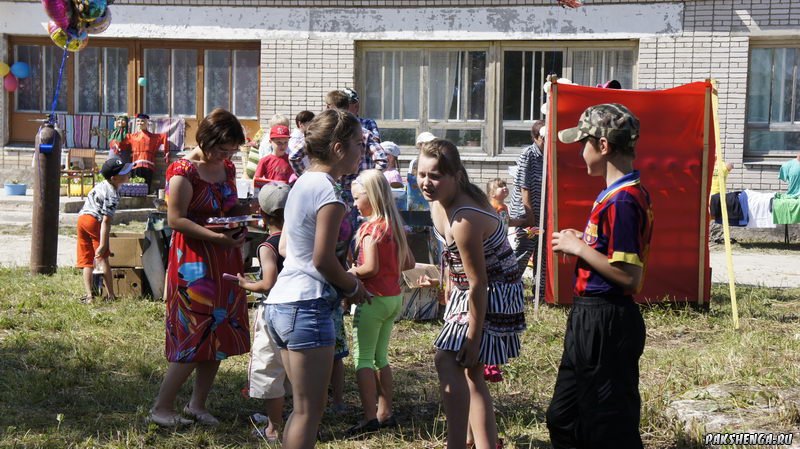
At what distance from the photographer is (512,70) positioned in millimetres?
17188

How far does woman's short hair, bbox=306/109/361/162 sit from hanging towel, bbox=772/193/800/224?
39.9ft

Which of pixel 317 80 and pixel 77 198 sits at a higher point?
pixel 317 80

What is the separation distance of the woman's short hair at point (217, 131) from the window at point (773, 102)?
42.9 ft

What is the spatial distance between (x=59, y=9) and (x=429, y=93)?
8096 mm

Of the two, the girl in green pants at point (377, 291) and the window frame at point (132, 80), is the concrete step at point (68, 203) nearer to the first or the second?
the window frame at point (132, 80)

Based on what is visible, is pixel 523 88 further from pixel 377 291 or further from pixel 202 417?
pixel 202 417

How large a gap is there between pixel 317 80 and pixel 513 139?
3.60 m

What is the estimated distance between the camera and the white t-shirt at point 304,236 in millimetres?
3832

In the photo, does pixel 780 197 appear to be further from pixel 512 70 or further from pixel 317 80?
pixel 317 80

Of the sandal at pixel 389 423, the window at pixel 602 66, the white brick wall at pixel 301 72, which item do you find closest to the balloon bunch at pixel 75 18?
the white brick wall at pixel 301 72

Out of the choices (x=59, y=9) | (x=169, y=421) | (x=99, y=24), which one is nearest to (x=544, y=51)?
(x=99, y=24)

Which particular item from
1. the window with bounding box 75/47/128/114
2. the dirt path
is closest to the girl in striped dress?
the dirt path

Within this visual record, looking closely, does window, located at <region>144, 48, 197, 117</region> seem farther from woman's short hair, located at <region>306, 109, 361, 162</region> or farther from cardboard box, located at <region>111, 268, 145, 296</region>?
woman's short hair, located at <region>306, 109, 361, 162</region>

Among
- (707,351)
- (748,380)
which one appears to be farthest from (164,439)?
(707,351)
